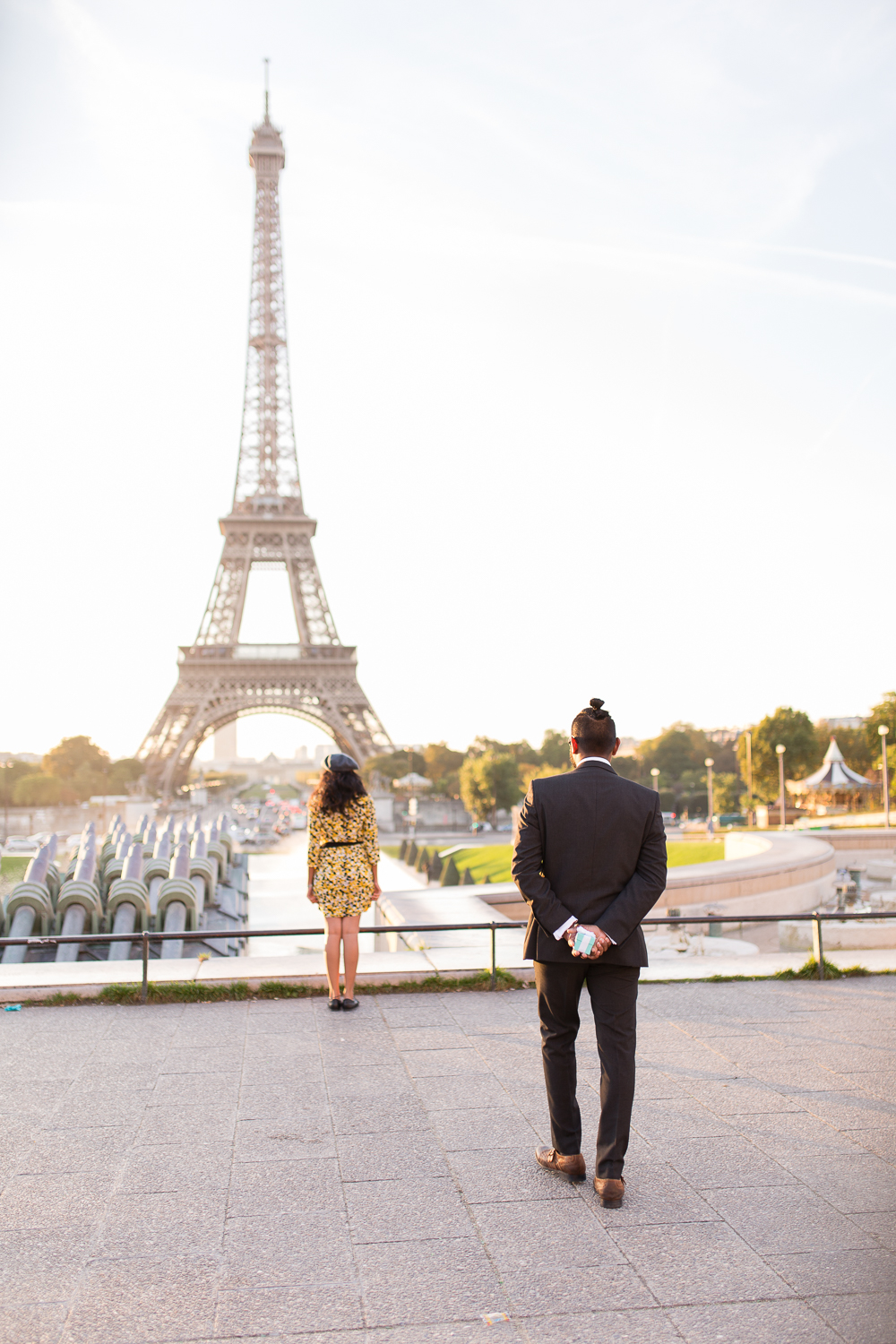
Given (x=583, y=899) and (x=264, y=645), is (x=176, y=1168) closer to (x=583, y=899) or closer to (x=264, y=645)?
(x=583, y=899)

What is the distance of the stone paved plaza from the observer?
3.13 metres

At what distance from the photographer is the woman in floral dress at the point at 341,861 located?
677 cm

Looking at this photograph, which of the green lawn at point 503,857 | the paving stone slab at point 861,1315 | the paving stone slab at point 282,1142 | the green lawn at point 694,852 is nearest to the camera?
the paving stone slab at point 861,1315

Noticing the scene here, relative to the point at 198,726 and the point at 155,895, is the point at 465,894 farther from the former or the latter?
the point at 198,726

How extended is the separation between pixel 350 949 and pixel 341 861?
0.62 m

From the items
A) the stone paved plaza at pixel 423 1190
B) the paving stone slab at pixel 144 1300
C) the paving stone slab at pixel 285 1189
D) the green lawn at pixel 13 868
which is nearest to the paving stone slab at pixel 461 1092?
the stone paved plaza at pixel 423 1190

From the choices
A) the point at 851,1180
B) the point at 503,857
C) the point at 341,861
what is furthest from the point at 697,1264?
the point at 503,857

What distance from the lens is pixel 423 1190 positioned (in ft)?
13.2

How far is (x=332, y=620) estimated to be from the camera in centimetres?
6194

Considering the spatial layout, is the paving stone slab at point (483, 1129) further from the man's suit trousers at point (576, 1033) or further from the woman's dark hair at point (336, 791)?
the woman's dark hair at point (336, 791)

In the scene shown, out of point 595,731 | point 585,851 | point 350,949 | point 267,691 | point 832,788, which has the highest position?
point 267,691

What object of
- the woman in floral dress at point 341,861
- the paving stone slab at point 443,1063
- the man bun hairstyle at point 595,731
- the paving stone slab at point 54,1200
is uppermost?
the man bun hairstyle at point 595,731

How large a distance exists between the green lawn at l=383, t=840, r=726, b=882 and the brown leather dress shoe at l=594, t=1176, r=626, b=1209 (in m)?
20.8

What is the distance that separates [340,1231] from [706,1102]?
219cm
